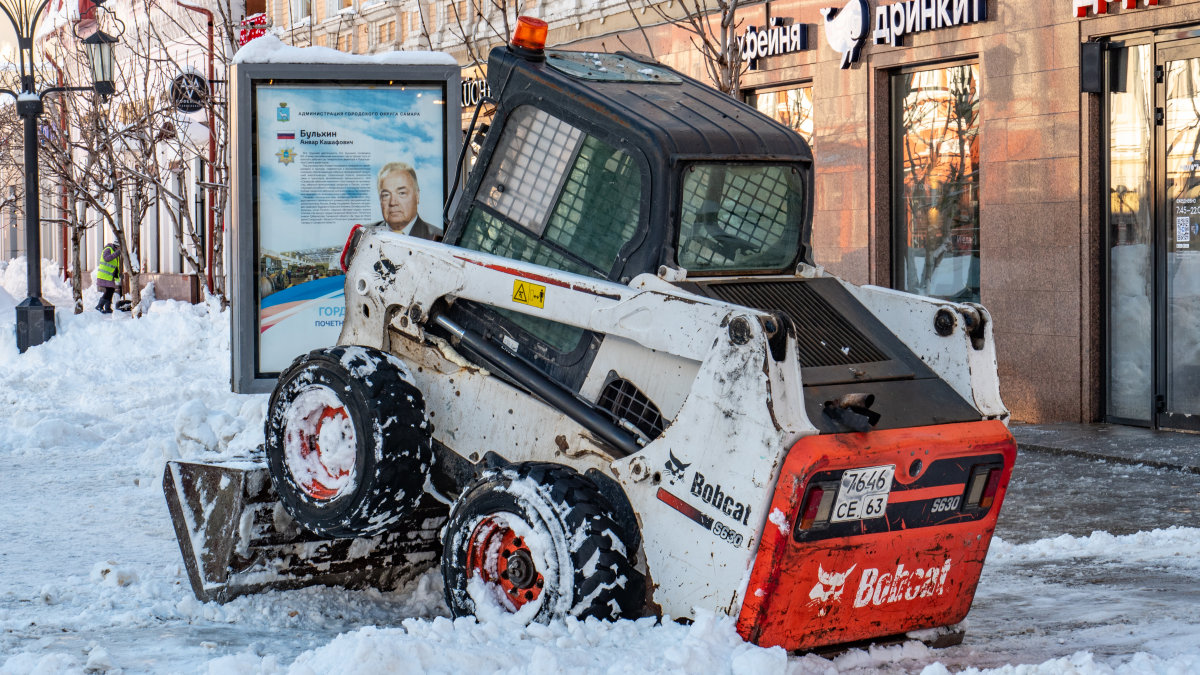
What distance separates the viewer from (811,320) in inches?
213

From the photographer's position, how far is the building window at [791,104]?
16.1m

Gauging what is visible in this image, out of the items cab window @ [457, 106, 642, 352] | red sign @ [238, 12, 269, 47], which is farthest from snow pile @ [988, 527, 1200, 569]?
red sign @ [238, 12, 269, 47]

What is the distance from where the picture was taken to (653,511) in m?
4.95

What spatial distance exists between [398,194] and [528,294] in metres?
4.51

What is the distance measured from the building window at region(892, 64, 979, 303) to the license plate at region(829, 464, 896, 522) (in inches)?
367

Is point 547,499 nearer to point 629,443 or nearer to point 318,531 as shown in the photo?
point 629,443

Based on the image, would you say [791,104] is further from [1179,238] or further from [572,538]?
[572,538]

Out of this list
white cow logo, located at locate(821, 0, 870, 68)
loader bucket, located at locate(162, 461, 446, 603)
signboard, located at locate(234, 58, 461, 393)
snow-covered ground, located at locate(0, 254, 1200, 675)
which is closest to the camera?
snow-covered ground, located at locate(0, 254, 1200, 675)

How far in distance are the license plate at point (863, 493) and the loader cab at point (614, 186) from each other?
104cm

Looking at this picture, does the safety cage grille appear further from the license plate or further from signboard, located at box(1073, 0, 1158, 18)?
signboard, located at box(1073, 0, 1158, 18)

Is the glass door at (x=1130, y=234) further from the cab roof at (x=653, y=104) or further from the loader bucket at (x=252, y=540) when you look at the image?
the loader bucket at (x=252, y=540)

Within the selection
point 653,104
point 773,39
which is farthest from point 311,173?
point 773,39

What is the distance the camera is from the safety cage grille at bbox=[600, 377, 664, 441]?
5.14m

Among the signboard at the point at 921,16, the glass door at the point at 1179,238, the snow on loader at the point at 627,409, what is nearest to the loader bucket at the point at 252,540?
the snow on loader at the point at 627,409
